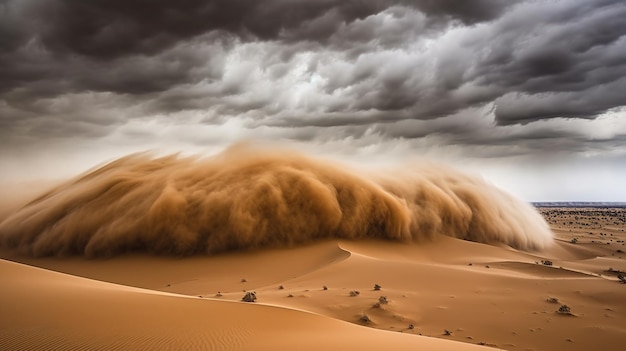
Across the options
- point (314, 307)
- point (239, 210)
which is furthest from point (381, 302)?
point (239, 210)

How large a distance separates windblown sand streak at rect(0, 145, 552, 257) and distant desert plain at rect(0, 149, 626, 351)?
1.81 m

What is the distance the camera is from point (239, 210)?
17.6 m

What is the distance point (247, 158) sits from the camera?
843 inches

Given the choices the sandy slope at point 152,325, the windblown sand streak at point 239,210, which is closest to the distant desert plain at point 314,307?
the sandy slope at point 152,325

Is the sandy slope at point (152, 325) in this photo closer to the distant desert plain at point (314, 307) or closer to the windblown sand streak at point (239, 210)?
the distant desert plain at point (314, 307)

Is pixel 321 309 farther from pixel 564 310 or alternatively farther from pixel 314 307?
pixel 564 310

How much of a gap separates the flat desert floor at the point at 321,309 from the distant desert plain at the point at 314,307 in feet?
0.07

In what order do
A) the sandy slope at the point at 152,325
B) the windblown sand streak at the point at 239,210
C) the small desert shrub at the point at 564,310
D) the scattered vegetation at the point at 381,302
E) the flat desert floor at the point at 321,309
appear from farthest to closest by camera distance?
the windblown sand streak at the point at 239,210, the scattered vegetation at the point at 381,302, the small desert shrub at the point at 564,310, the flat desert floor at the point at 321,309, the sandy slope at the point at 152,325

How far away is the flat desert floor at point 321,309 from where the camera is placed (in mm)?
4367

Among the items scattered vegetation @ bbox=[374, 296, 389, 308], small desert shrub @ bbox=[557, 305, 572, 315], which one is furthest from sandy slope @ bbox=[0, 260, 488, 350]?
small desert shrub @ bbox=[557, 305, 572, 315]

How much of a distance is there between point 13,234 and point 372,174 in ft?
63.1

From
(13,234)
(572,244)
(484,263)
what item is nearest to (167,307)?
(484,263)

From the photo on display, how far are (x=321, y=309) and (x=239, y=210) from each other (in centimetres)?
1018

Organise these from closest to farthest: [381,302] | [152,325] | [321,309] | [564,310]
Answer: [152,325], [564,310], [321,309], [381,302]
